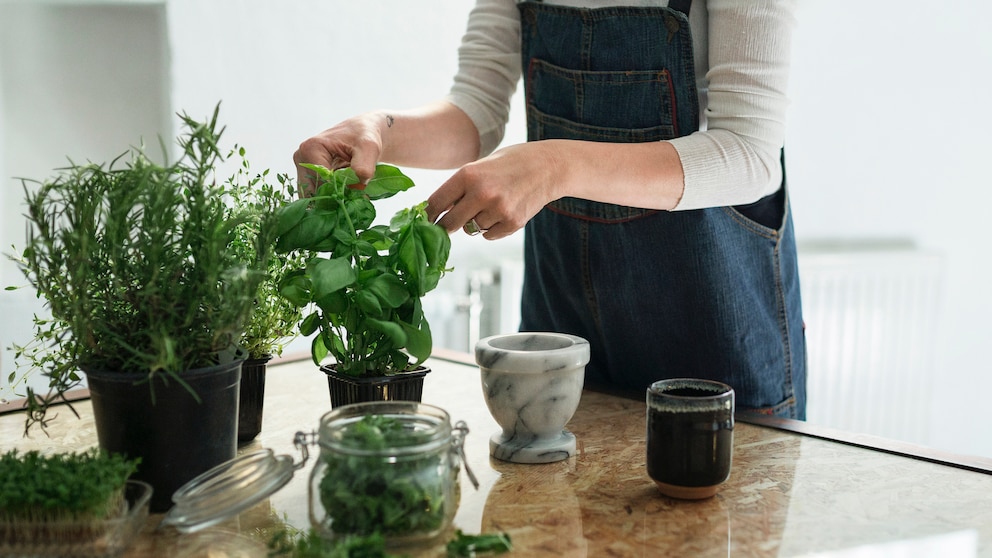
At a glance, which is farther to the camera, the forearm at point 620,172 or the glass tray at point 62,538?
the forearm at point 620,172

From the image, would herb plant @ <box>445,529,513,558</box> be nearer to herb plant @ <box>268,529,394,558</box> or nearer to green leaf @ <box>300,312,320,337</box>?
herb plant @ <box>268,529,394,558</box>

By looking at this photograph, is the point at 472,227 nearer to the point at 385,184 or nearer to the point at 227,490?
the point at 385,184

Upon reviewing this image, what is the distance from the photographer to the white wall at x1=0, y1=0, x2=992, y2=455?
1704 millimetres

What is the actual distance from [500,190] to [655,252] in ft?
1.17

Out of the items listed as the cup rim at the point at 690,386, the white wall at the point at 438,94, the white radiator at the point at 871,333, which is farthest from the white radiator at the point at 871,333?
the cup rim at the point at 690,386

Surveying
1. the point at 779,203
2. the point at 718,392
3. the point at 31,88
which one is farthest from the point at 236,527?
the point at 31,88

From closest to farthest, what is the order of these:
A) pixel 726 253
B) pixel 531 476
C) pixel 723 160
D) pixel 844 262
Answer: pixel 531 476
pixel 723 160
pixel 726 253
pixel 844 262

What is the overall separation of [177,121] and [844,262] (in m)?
1.89

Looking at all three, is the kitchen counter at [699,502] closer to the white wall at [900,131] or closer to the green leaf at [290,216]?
the green leaf at [290,216]

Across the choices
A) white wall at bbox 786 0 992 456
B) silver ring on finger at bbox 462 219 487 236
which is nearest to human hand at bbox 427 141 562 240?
silver ring on finger at bbox 462 219 487 236

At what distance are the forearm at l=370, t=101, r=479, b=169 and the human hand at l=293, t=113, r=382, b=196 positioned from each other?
0.12 m

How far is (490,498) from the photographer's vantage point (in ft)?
2.70

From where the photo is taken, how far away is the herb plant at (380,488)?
678 millimetres

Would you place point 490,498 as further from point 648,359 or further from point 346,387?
point 648,359
